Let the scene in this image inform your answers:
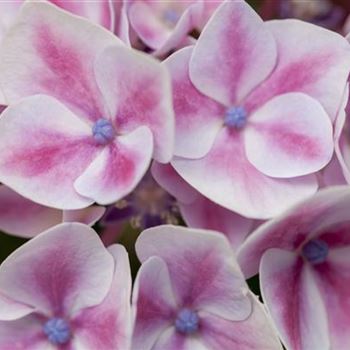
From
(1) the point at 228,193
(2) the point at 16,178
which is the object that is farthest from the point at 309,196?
(2) the point at 16,178

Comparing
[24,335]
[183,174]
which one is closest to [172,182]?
[183,174]

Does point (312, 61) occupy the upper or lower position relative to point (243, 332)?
upper

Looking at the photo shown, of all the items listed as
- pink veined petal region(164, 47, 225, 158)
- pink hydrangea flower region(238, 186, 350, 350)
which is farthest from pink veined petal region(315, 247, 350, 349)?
pink veined petal region(164, 47, 225, 158)

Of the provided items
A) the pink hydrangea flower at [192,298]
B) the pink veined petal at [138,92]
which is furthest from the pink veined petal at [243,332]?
the pink veined petal at [138,92]

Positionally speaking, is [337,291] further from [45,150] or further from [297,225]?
[45,150]

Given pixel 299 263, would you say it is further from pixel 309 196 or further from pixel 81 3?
pixel 81 3

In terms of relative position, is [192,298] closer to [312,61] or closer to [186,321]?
[186,321]

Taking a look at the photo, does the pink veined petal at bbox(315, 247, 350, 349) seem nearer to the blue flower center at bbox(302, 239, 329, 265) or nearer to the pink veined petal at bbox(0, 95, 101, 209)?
the blue flower center at bbox(302, 239, 329, 265)
